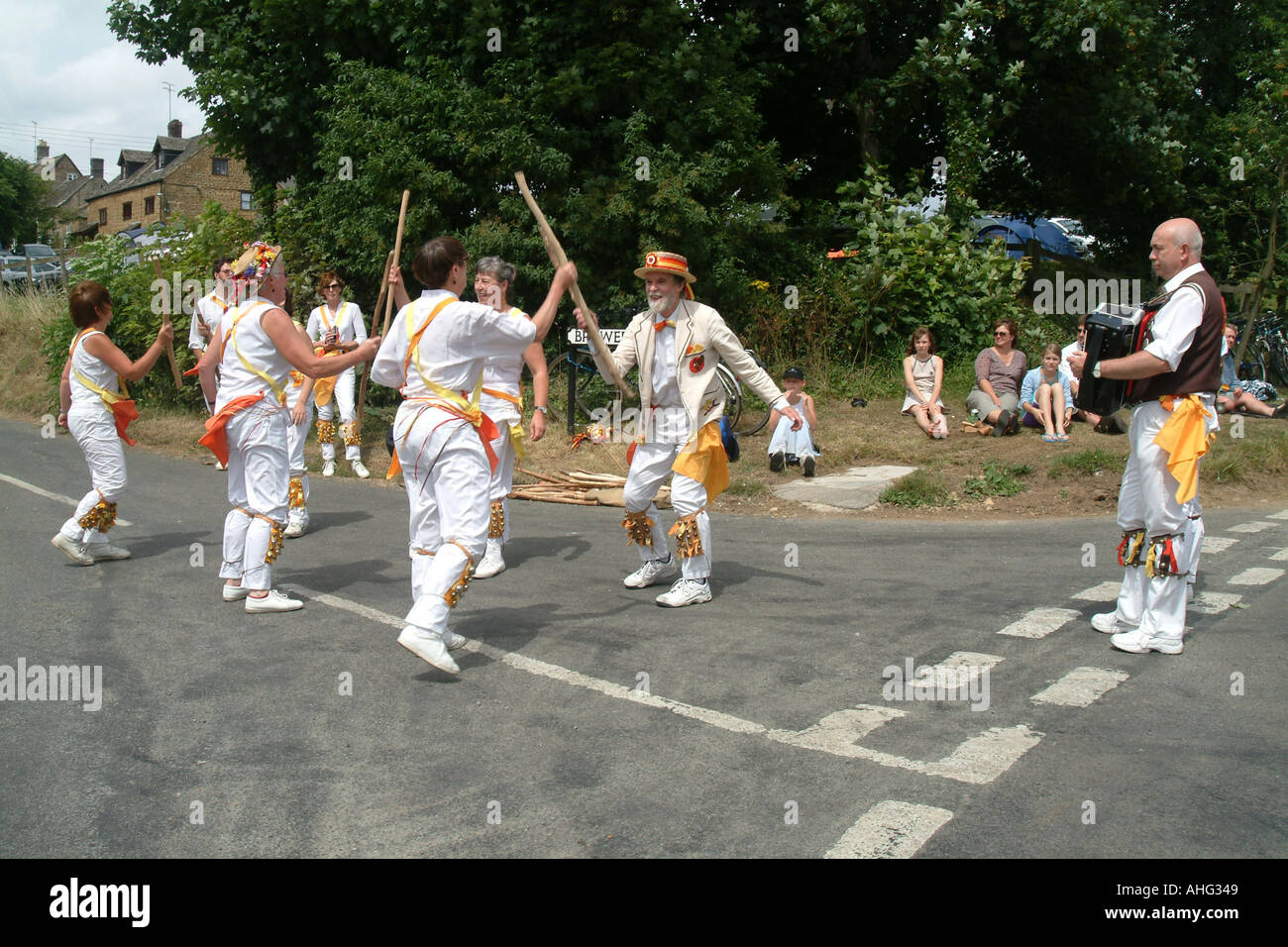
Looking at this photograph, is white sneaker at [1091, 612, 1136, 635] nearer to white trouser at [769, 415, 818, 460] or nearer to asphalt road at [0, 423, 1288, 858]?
asphalt road at [0, 423, 1288, 858]

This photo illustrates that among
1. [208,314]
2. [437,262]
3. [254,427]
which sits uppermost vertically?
[208,314]

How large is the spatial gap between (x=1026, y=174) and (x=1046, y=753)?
1896 cm

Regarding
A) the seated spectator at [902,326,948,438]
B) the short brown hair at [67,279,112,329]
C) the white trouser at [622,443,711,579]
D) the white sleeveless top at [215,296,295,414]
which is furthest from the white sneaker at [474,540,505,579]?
the seated spectator at [902,326,948,438]

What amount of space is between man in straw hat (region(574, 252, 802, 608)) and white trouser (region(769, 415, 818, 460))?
4.74 m

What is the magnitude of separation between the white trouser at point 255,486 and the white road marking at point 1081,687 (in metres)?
A: 4.40

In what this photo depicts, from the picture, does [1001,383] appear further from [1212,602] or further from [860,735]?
[860,735]

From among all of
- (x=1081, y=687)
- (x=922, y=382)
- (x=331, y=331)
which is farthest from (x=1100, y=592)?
(x=331, y=331)

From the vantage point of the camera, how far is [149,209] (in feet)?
235

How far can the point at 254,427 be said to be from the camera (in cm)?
659

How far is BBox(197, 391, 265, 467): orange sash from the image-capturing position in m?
6.56

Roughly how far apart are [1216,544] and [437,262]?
20.8ft

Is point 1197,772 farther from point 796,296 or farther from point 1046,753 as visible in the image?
point 796,296

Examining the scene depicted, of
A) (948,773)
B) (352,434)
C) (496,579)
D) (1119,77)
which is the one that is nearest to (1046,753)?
(948,773)

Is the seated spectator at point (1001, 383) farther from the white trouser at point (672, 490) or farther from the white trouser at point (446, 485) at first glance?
the white trouser at point (446, 485)
